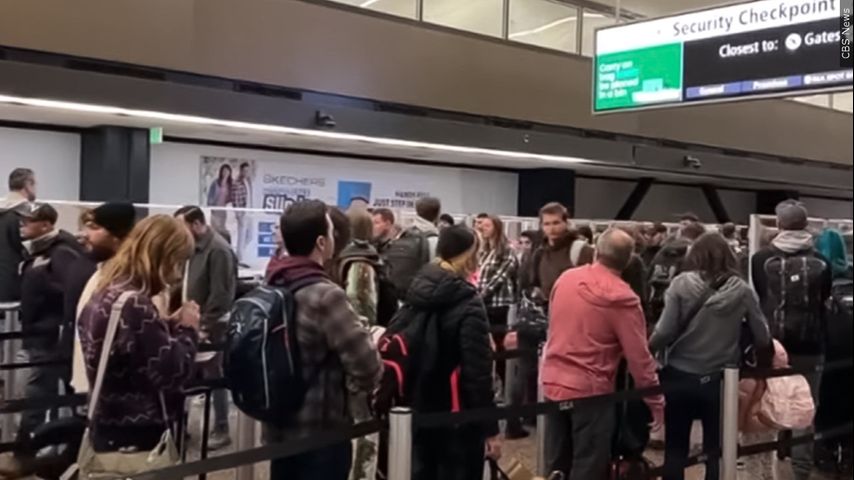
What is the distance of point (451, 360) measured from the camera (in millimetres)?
3717

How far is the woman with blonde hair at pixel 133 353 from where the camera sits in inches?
110

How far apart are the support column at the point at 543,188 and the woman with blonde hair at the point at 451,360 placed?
9.92 meters

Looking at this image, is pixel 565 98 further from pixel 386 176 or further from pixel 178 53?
pixel 178 53

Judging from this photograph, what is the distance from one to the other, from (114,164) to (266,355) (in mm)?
6896

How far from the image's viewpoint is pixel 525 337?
6301 millimetres

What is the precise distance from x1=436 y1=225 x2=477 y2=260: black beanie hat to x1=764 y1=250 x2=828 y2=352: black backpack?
2427mm

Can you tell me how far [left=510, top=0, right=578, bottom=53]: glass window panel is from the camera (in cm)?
1132

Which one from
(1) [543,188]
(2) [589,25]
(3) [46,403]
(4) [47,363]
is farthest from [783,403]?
(1) [543,188]

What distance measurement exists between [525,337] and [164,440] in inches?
147

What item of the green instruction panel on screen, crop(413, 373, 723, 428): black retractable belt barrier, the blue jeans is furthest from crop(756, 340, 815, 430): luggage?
the blue jeans

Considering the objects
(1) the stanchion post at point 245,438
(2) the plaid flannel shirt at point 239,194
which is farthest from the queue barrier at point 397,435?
(2) the plaid flannel shirt at point 239,194

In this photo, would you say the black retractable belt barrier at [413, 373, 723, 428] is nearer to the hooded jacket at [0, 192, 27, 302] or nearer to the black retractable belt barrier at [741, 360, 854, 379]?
the black retractable belt barrier at [741, 360, 854, 379]

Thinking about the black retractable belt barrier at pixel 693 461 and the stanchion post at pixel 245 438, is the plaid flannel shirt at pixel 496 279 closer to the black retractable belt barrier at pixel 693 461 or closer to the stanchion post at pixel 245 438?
the black retractable belt barrier at pixel 693 461

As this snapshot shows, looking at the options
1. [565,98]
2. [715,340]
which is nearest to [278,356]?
[715,340]
